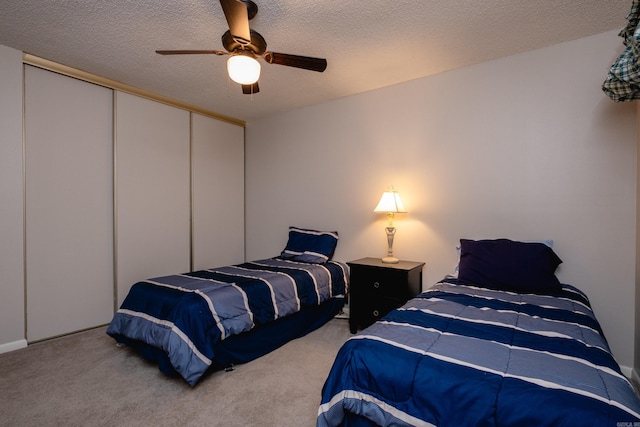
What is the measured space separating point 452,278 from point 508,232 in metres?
0.67

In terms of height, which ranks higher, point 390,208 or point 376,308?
point 390,208

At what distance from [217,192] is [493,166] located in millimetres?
3283

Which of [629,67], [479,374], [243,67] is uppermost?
[243,67]

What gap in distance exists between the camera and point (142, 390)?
2084 mm

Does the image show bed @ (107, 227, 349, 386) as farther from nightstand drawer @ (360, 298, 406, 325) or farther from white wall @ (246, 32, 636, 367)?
white wall @ (246, 32, 636, 367)

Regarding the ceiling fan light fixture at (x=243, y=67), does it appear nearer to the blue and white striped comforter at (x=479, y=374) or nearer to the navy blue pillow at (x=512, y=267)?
the blue and white striped comforter at (x=479, y=374)

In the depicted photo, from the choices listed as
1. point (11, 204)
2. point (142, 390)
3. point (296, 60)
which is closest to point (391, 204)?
point (296, 60)

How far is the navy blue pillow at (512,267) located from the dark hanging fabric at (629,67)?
3.41ft

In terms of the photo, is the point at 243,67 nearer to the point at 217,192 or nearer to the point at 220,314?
the point at 220,314

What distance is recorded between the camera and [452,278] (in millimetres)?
2504

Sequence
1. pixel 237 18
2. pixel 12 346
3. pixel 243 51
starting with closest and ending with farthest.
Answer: pixel 237 18 → pixel 243 51 → pixel 12 346

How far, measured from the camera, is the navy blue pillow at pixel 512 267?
83.9 inches

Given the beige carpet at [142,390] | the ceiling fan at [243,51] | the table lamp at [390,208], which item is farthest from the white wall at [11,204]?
the table lamp at [390,208]

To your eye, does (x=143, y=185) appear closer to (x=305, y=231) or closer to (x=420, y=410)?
(x=305, y=231)
